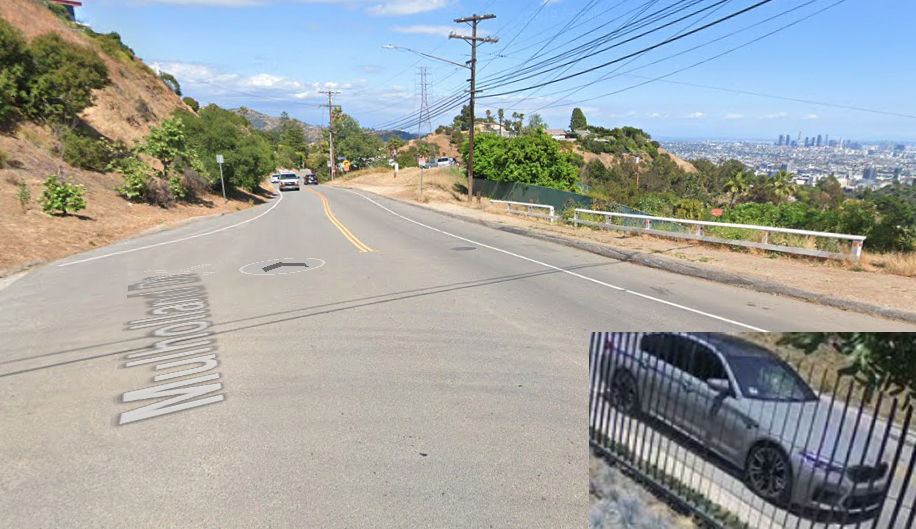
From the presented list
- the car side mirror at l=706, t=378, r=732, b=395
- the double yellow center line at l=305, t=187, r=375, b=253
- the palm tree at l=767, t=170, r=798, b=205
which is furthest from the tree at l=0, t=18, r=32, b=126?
the palm tree at l=767, t=170, r=798, b=205

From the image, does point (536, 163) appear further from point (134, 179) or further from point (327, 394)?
point (327, 394)

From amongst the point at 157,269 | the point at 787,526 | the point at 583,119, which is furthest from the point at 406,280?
the point at 583,119

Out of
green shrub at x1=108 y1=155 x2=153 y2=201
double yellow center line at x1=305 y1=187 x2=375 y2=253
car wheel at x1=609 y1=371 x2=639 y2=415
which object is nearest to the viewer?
car wheel at x1=609 y1=371 x2=639 y2=415

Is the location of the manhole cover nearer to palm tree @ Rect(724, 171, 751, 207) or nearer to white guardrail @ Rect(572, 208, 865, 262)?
white guardrail @ Rect(572, 208, 865, 262)

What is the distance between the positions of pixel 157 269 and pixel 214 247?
12.0 ft

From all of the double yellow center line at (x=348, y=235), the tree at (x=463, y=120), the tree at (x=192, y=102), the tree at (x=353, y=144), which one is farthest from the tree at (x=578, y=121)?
the double yellow center line at (x=348, y=235)

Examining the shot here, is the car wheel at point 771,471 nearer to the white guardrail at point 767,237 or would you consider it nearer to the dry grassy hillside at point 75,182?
the white guardrail at point 767,237

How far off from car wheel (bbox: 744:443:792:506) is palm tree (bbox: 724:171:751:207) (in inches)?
2985

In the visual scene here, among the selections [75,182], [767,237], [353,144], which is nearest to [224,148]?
[75,182]

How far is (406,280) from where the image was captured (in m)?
10.6

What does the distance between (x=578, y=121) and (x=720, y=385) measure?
655 feet

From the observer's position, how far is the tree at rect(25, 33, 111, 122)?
24469 mm

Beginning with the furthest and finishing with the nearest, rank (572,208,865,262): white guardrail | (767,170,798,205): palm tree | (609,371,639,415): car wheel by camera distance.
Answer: (767,170,798,205): palm tree, (572,208,865,262): white guardrail, (609,371,639,415): car wheel

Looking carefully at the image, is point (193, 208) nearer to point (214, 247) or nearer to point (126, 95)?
point (214, 247)
